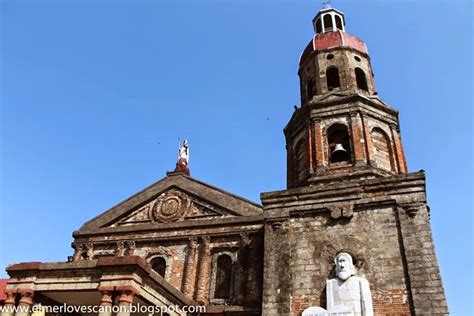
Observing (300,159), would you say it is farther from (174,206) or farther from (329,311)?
(329,311)

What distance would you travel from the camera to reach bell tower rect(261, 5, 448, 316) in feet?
37.7

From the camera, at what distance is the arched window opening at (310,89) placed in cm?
1744

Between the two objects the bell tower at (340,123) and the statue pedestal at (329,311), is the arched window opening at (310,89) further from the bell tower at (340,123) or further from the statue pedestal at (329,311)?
the statue pedestal at (329,311)

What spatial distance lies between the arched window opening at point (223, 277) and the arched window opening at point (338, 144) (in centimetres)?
487

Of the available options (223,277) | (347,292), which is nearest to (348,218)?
(347,292)

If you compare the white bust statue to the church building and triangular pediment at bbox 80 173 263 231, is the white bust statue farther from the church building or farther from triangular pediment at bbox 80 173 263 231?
triangular pediment at bbox 80 173 263 231

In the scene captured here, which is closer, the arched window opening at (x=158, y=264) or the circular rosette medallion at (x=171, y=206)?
the arched window opening at (x=158, y=264)

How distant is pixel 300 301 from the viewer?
12000 millimetres

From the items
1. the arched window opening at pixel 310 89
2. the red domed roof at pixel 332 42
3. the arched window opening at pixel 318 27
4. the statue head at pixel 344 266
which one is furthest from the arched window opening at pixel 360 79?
the statue head at pixel 344 266

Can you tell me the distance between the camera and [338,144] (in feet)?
50.1

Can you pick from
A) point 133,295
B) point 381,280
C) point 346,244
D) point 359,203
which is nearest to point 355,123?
point 359,203

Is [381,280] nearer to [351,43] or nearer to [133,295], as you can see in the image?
[133,295]

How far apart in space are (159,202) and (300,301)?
7.85 metres

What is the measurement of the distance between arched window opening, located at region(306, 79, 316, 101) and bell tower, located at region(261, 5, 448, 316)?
0.37 metres
